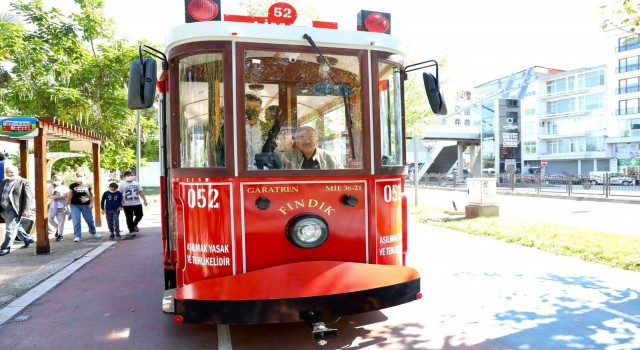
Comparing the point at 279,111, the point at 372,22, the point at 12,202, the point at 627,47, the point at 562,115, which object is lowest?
the point at 12,202

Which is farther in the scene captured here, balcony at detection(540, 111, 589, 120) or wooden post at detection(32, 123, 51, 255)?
balcony at detection(540, 111, 589, 120)

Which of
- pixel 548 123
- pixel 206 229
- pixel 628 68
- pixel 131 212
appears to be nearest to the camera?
pixel 206 229

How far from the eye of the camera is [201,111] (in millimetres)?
4242

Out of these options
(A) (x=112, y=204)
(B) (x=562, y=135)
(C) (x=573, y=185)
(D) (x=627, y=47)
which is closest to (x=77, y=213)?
(A) (x=112, y=204)

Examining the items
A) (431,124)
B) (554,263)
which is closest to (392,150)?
(554,263)

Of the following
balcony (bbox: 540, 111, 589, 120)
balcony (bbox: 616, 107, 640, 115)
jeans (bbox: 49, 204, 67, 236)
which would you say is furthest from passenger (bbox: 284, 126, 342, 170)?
balcony (bbox: 540, 111, 589, 120)

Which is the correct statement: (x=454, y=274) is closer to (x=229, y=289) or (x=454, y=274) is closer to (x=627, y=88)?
(x=229, y=289)

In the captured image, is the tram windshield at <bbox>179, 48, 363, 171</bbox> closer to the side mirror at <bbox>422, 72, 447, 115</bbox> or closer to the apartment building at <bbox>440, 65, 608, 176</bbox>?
the side mirror at <bbox>422, 72, 447, 115</bbox>

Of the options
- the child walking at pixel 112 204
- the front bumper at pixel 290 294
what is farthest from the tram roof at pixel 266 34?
the child walking at pixel 112 204

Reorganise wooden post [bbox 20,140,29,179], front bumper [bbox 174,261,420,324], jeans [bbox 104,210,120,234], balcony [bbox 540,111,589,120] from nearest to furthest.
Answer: front bumper [bbox 174,261,420,324] → wooden post [bbox 20,140,29,179] → jeans [bbox 104,210,120,234] → balcony [bbox 540,111,589,120]

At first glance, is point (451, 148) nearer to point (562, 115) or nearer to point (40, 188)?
point (562, 115)

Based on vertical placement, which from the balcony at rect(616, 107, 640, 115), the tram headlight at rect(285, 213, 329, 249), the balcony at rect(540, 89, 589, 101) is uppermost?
the balcony at rect(540, 89, 589, 101)

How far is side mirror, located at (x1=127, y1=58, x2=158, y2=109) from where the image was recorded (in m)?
4.11

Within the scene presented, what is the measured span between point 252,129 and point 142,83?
3.33 ft
